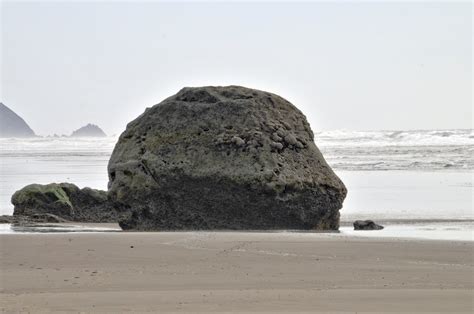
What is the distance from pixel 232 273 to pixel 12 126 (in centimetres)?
10466

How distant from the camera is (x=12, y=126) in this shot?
106750 mm

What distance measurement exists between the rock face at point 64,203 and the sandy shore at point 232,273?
3.37 m

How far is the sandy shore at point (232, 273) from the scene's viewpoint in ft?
19.7

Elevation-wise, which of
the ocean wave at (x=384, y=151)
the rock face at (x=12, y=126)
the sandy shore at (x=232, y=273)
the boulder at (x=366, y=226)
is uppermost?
the rock face at (x=12, y=126)

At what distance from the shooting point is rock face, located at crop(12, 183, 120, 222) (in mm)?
13500

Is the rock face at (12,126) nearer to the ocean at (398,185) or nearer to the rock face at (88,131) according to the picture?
the rock face at (88,131)

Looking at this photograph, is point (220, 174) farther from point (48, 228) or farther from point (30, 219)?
point (30, 219)

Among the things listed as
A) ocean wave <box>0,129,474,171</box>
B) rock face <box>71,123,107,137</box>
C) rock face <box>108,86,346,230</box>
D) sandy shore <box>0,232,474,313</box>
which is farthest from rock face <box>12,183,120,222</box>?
rock face <box>71,123,107,137</box>

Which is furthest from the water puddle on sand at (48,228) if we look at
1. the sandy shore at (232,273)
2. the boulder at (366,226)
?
the boulder at (366,226)

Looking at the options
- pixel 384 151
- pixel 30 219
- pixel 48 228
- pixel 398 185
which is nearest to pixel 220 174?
pixel 48 228

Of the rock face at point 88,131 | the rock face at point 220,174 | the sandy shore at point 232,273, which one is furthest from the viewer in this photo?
the rock face at point 88,131

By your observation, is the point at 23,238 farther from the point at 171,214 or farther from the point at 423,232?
the point at 423,232

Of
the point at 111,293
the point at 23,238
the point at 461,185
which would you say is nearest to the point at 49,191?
the point at 23,238

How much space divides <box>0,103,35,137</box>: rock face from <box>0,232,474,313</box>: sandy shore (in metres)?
85.0
